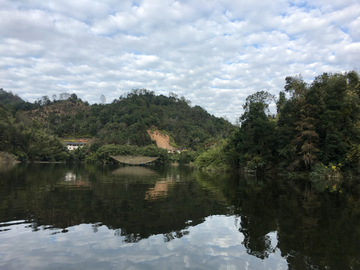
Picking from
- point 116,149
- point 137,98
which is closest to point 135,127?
point 116,149

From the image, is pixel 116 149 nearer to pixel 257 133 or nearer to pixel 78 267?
pixel 257 133

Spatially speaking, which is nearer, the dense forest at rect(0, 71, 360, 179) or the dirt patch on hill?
the dense forest at rect(0, 71, 360, 179)

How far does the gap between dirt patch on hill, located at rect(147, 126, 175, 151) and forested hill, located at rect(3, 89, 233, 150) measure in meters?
3.29

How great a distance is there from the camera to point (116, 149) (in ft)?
237

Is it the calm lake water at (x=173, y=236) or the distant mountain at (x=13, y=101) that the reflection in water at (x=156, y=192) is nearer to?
the calm lake water at (x=173, y=236)

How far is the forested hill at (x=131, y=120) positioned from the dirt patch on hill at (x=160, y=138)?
3.29m

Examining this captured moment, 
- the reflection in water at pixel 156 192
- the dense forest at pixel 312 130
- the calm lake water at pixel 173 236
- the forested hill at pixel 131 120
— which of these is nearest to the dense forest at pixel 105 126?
the forested hill at pixel 131 120

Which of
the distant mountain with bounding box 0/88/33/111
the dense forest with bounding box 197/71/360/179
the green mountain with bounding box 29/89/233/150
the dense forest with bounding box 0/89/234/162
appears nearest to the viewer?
the dense forest with bounding box 197/71/360/179

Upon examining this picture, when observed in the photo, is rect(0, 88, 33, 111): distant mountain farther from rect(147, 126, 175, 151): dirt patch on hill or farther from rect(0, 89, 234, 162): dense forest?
rect(147, 126, 175, 151): dirt patch on hill

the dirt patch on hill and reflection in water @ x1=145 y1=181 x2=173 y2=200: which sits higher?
the dirt patch on hill

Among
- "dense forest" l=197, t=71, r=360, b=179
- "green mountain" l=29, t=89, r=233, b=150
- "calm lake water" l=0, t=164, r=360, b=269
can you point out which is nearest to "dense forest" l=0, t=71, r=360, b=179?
"dense forest" l=197, t=71, r=360, b=179

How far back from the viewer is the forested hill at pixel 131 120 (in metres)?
100

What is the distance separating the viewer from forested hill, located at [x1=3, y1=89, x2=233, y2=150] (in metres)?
100

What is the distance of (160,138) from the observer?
112625 mm
